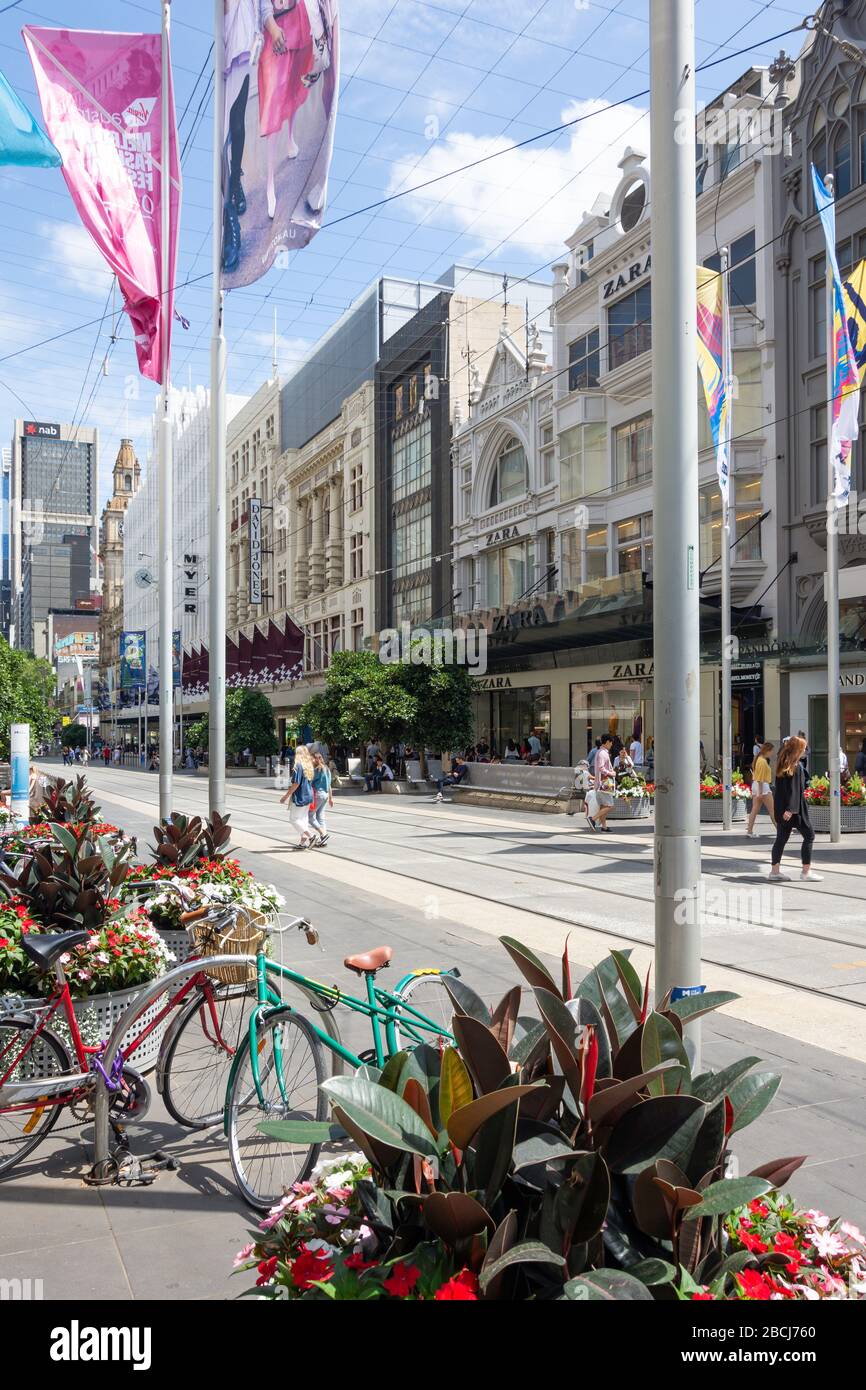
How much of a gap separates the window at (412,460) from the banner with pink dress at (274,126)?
40567 millimetres

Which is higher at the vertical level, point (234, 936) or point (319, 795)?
point (234, 936)

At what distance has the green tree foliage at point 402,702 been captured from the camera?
35844 millimetres

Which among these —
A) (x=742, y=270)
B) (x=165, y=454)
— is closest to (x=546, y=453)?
(x=742, y=270)

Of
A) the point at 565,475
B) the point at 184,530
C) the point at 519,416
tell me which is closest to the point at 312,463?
the point at 184,530

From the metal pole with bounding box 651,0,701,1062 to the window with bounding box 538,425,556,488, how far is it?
36761mm

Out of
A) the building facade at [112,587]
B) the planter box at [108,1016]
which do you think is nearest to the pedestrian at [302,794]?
the planter box at [108,1016]

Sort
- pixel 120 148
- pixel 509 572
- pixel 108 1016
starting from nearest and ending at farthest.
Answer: pixel 108 1016 < pixel 120 148 < pixel 509 572

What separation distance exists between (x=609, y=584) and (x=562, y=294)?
12.5 meters

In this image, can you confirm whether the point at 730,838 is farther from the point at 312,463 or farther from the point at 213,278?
the point at 312,463

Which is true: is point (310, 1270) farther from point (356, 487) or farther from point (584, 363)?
point (356, 487)

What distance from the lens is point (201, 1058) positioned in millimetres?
5156

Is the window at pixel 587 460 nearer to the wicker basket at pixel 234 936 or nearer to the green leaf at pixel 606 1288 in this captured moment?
the wicker basket at pixel 234 936

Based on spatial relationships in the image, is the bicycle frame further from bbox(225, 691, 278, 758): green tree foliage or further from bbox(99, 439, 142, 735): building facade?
bbox(99, 439, 142, 735): building facade

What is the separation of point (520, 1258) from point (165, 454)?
1201 cm
